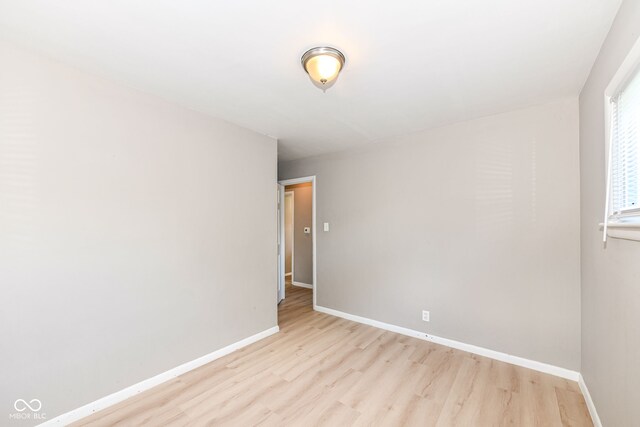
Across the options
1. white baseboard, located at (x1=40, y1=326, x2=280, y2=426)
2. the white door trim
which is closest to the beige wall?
the white door trim

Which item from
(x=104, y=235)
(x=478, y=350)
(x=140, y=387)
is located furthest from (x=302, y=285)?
(x=104, y=235)

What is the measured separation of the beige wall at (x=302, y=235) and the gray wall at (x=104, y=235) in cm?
288

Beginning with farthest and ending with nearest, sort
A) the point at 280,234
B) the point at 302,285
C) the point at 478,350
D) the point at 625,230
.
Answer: the point at 302,285 → the point at 280,234 → the point at 478,350 → the point at 625,230

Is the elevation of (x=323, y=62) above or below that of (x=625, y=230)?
above

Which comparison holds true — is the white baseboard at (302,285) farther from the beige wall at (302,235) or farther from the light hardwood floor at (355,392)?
the light hardwood floor at (355,392)

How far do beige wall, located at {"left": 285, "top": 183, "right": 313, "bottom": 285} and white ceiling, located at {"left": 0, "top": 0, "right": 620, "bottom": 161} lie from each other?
135 inches

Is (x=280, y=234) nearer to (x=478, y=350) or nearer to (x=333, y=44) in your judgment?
(x=478, y=350)

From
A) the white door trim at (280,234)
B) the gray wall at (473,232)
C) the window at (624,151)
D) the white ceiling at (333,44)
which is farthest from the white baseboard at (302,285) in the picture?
A: the window at (624,151)

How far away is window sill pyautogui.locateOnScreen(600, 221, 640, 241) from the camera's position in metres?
1.18

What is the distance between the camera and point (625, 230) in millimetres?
1312

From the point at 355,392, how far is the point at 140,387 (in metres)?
1.72

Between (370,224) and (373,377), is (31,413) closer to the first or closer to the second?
(373,377)

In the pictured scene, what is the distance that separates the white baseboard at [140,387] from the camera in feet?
5.96

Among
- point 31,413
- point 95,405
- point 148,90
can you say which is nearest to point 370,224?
point 148,90
